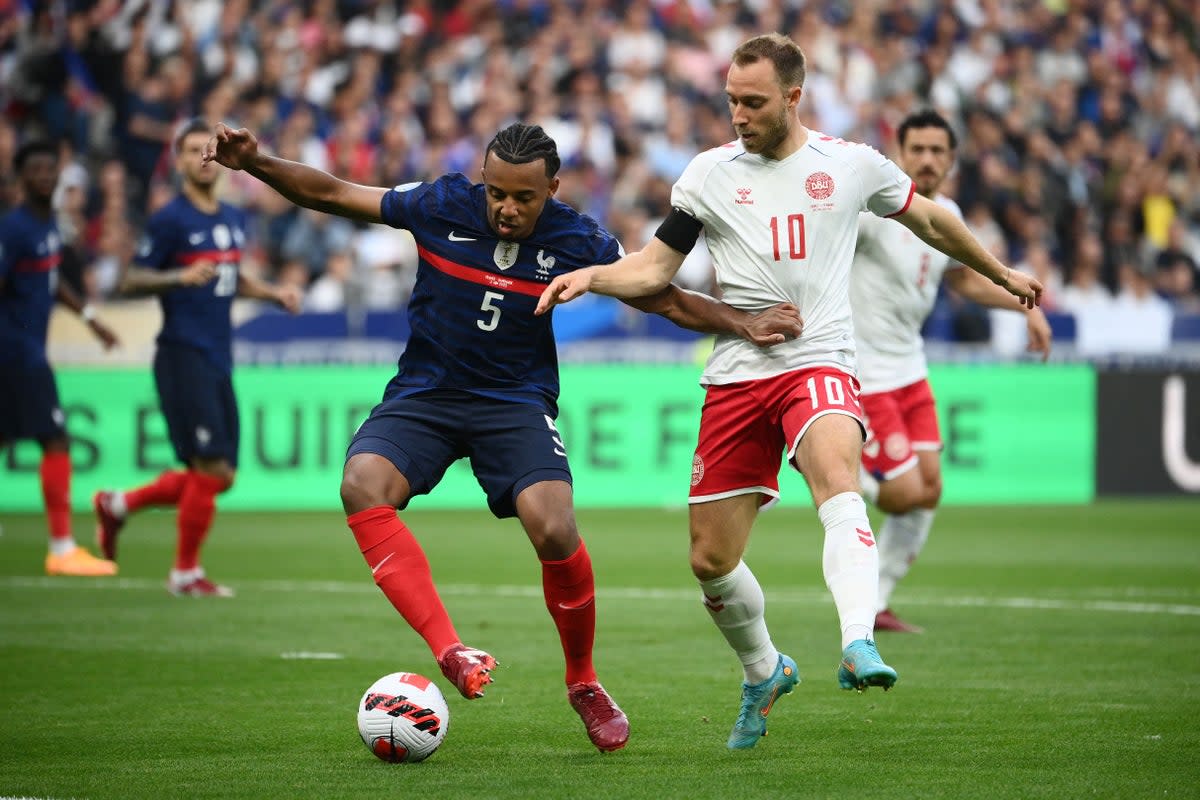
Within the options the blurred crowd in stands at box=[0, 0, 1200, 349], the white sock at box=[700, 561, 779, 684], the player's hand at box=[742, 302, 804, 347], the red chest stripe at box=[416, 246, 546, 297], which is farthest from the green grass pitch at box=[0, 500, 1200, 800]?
the blurred crowd in stands at box=[0, 0, 1200, 349]

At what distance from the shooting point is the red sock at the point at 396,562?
6.56 metres

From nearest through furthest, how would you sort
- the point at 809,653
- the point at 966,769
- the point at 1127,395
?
the point at 966,769
the point at 809,653
the point at 1127,395

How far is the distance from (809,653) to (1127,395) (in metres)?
11.0

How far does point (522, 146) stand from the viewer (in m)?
6.66

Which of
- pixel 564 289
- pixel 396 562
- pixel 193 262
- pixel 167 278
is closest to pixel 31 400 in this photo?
pixel 193 262

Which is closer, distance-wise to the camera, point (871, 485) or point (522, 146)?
point (522, 146)

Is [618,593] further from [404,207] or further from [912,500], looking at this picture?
[404,207]

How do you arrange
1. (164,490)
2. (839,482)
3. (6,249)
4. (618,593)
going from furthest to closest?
(6,249), (164,490), (618,593), (839,482)

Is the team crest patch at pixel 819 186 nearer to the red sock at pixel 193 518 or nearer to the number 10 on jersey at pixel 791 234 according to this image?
the number 10 on jersey at pixel 791 234

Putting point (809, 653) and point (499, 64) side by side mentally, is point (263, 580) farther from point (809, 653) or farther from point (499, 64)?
point (499, 64)

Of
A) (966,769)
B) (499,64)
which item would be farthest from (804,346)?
(499,64)

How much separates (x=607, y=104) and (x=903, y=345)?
1287 centimetres

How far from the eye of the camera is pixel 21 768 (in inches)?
242

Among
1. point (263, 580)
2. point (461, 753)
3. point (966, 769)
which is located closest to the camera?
point (966, 769)
